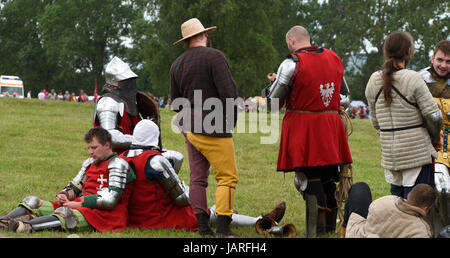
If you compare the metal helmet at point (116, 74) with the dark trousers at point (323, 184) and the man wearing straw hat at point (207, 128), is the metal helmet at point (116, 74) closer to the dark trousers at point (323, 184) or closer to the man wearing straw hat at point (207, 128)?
the man wearing straw hat at point (207, 128)

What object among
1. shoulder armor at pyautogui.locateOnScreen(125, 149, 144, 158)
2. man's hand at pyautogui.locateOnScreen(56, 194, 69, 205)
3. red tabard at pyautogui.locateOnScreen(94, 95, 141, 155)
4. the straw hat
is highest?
the straw hat

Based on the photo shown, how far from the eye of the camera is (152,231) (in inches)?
238

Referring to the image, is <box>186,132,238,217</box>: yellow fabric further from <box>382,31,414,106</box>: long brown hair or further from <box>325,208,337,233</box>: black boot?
<box>382,31,414,106</box>: long brown hair

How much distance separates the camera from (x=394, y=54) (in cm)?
521

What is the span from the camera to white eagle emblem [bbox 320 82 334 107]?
585cm

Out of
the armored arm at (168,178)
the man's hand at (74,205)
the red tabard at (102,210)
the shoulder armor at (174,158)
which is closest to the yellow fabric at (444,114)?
the armored arm at (168,178)

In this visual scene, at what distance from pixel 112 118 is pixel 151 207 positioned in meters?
1.11

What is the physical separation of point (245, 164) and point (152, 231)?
335 inches

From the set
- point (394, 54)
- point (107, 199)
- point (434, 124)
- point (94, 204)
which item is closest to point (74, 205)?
point (94, 204)

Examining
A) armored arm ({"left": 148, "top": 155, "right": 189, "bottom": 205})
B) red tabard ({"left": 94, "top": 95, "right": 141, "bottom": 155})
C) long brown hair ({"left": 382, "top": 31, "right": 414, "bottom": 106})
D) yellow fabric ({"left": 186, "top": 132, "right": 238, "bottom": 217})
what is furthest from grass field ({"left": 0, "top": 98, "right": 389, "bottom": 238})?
long brown hair ({"left": 382, "top": 31, "right": 414, "bottom": 106})

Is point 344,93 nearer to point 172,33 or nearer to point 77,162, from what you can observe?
point 77,162

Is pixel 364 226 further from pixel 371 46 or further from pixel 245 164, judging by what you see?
pixel 371 46

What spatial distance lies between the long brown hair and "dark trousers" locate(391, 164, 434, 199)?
63cm

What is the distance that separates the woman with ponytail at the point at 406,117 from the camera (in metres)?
5.14
